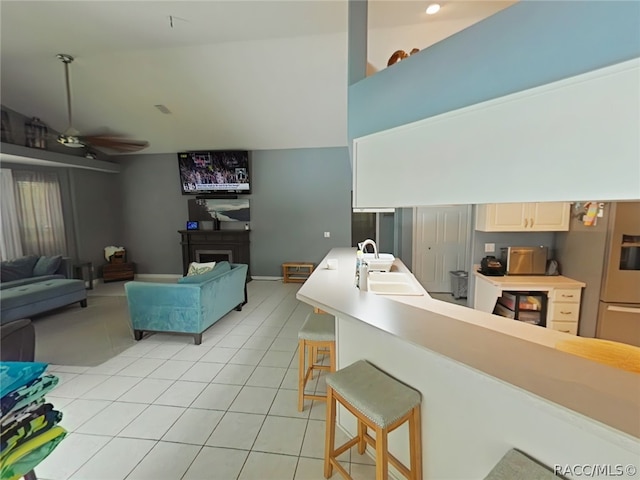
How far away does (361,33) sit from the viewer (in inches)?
73.9

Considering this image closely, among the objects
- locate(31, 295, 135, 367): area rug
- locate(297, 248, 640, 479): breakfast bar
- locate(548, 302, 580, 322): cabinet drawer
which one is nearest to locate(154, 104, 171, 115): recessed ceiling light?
locate(31, 295, 135, 367): area rug

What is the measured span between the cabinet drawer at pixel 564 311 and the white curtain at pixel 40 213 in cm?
776

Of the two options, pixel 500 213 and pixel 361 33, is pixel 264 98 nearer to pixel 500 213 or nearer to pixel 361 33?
pixel 361 33

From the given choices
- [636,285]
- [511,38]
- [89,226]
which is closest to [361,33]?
[511,38]

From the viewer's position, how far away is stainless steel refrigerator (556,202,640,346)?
2459mm

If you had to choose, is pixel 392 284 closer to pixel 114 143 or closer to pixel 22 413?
pixel 22 413

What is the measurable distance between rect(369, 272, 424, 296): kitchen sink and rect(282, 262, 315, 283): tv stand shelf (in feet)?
10.9

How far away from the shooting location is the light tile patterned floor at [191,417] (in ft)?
5.42

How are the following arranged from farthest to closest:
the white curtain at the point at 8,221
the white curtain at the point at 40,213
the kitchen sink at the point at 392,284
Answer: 1. the white curtain at the point at 40,213
2. the white curtain at the point at 8,221
3. the kitchen sink at the point at 392,284

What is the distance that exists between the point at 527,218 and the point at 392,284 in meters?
1.90

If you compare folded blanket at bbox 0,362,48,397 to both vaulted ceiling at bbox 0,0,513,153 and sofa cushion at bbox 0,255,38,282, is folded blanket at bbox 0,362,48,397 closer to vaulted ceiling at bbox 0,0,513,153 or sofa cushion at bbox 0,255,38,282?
vaulted ceiling at bbox 0,0,513,153

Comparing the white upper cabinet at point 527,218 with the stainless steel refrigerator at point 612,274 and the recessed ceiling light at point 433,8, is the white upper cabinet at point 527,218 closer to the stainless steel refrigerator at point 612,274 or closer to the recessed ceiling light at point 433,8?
the stainless steel refrigerator at point 612,274

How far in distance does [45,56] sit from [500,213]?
6069mm

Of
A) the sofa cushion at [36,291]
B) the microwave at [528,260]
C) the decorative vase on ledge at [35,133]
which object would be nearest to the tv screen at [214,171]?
the decorative vase on ledge at [35,133]
